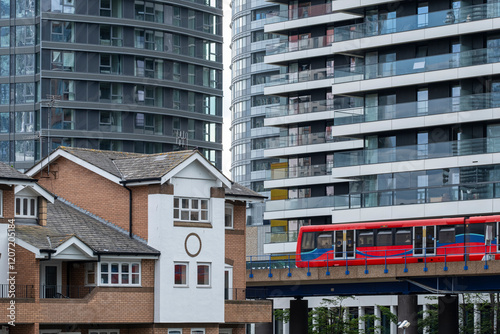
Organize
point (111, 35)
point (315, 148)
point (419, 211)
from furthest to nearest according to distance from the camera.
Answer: point (111, 35)
point (315, 148)
point (419, 211)

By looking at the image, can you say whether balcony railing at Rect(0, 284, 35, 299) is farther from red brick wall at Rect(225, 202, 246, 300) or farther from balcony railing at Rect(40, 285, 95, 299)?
red brick wall at Rect(225, 202, 246, 300)

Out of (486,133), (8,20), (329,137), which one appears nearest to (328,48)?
(329,137)

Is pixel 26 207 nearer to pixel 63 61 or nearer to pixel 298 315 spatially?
pixel 298 315

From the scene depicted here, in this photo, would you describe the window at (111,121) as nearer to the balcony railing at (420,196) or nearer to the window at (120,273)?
the balcony railing at (420,196)

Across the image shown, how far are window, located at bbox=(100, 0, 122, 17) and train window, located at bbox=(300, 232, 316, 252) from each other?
57.7 m

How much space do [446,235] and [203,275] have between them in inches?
603

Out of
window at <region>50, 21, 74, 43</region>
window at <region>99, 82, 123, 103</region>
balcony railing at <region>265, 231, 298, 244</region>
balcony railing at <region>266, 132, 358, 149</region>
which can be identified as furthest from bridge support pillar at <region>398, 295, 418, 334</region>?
window at <region>50, 21, 74, 43</region>

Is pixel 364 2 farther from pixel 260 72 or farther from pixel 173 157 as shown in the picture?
pixel 260 72

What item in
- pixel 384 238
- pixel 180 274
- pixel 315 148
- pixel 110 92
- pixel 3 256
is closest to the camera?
pixel 3 256

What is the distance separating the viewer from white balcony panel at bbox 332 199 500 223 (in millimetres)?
86688

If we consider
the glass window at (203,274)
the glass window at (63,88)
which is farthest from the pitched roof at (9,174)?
the glass window at (63,88)

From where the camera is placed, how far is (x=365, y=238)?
73.2 m

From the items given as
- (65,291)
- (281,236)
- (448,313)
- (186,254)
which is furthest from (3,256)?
(281,236)

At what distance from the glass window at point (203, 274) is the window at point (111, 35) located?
67.3 metres
